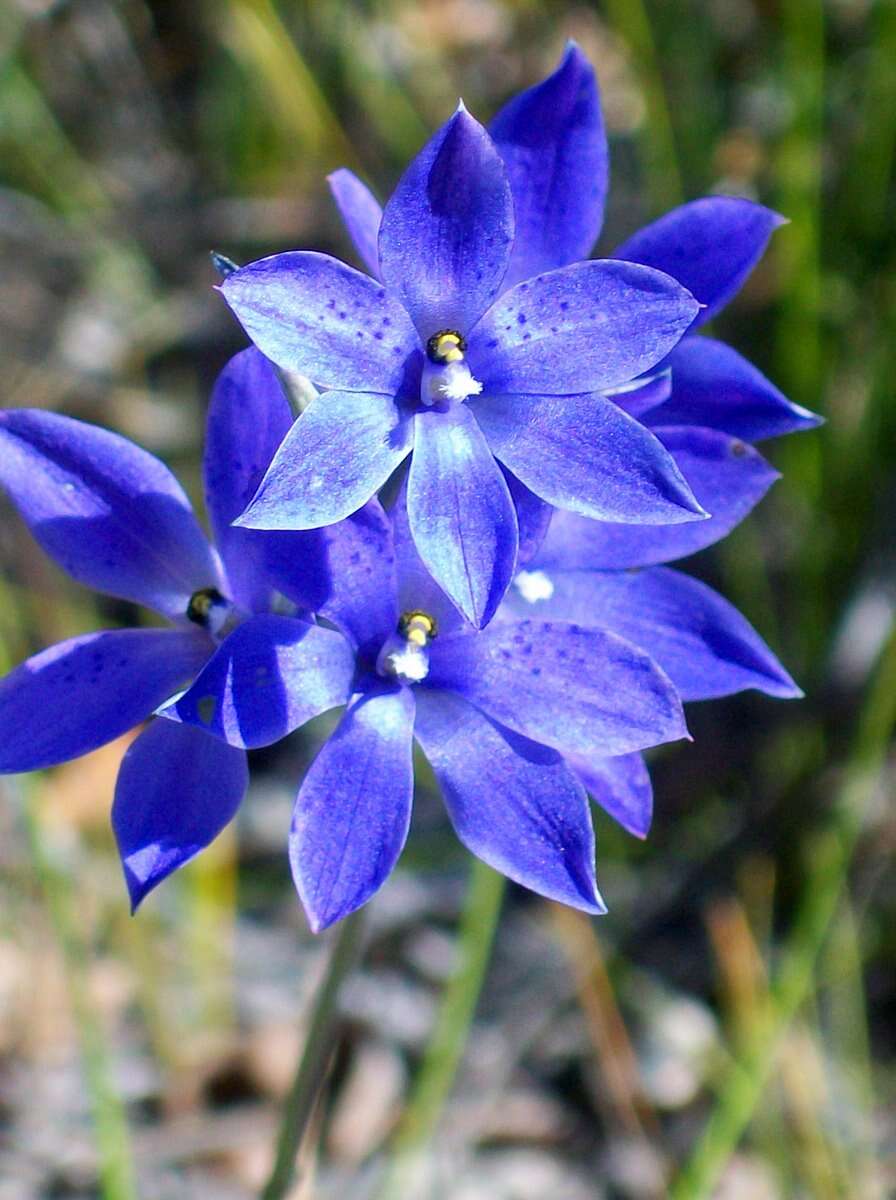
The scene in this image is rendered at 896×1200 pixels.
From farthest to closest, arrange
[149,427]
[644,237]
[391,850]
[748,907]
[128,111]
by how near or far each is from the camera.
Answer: [128,111], [149,427], [748,907], [644,237], [391,850]

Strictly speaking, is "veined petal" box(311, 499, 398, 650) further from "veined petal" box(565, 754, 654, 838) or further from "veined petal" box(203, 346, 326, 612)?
"veined petal" box(565, 754, 654, 838)

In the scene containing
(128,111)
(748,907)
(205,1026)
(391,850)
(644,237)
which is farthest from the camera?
(128,111)

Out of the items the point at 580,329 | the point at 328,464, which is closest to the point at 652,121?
the point at 580,329

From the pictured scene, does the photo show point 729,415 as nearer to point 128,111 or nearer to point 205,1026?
point 205,1026

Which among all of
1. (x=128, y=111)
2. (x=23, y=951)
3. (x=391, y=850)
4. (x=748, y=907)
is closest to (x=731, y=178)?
(x=128, y=111)

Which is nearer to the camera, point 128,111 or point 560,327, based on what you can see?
point 560,327

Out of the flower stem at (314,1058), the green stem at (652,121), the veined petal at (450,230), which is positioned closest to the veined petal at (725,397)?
the veined petal at (450,230)
